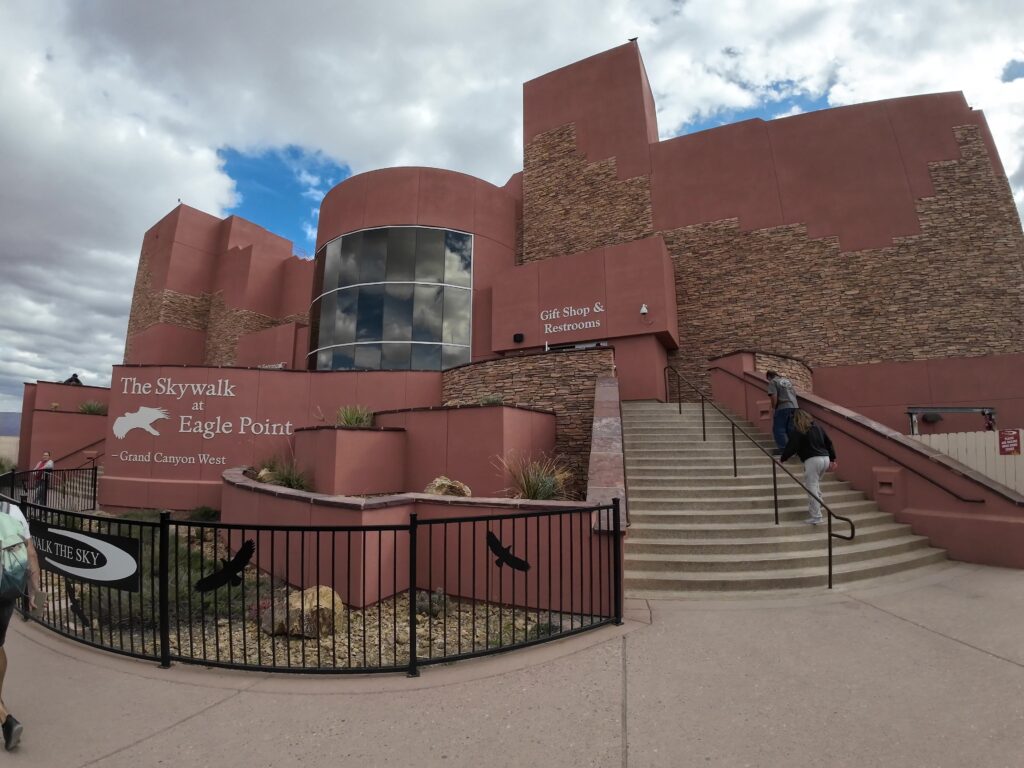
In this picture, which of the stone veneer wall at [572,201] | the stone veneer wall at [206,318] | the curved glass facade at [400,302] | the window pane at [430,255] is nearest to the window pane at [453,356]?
the curved glass facade at [400,302]

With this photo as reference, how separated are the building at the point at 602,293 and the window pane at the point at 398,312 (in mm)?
71

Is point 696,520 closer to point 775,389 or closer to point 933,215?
point 775,389

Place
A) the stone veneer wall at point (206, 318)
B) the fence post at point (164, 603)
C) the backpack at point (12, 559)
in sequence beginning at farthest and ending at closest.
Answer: the stone veneer wall at point (206, 318) → the fence post at point (164, 603) → the backpack at point (12, 559)

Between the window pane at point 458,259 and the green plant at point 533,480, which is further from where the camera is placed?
the window pane at point 458,259

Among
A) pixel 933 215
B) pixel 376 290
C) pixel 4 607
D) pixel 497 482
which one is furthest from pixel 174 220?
pixel 933 215

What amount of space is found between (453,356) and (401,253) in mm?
4277

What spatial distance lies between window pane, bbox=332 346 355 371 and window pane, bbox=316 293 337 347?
59cm

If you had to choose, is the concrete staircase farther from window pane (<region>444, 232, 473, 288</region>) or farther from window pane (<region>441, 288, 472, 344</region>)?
window pane (<region>444, 232, 473, 288</region>)

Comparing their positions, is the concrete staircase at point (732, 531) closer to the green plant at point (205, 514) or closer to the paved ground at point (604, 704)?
the paved ground at point (604, 704)

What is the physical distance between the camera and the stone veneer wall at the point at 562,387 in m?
10.8

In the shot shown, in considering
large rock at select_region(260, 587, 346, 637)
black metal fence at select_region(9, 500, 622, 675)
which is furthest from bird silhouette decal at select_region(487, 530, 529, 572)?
large rock at select_region(260, 587, 346, 637)

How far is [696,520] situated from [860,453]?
12.1 feet

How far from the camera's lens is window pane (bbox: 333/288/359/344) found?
19.0 meters

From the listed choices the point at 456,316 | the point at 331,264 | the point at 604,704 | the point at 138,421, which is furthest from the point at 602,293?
the point at 604,704
